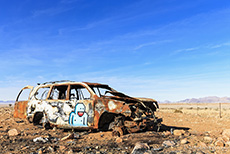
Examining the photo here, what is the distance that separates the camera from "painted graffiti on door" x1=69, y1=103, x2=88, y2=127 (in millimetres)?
7386

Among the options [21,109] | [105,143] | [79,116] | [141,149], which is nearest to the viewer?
[141,149]

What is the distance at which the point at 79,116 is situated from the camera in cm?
751

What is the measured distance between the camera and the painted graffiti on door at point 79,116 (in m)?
7.39

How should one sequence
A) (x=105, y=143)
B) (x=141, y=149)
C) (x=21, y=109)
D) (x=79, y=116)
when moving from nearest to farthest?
1. (x=141, y=149)
2. (x=105, y=143)
3. (x=79, y=116)
4. (x=21, y=109)

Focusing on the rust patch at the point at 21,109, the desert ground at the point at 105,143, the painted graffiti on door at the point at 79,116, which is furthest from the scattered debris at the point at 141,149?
the rust patch at the point at 21,109

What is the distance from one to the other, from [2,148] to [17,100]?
15.8ft

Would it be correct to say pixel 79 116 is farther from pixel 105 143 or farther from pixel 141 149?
pixel 141 149

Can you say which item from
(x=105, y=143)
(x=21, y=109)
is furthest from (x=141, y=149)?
(x=21, y=109)

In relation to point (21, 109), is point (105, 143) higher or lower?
Result: lower

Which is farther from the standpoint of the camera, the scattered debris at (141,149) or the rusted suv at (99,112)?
the rusted suv at (99,112)

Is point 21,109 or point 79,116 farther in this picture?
point 21,109

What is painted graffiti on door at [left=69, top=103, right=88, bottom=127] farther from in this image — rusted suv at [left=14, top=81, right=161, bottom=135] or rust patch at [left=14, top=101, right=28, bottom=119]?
rust patch at [left=14, top=101, right=28, bottom=119]

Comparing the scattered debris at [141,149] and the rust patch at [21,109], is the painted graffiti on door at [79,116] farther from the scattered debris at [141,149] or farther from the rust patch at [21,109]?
the rust patch at [21,109]

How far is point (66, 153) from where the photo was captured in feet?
17.5
